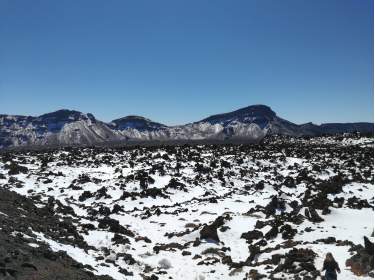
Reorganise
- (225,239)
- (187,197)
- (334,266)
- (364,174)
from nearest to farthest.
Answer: (334,266) < (225,239) < (187,197) < (364,174)

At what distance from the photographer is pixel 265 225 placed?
37.8 m

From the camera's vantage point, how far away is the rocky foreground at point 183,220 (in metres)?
24.4

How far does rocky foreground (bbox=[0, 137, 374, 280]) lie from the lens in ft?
80.0

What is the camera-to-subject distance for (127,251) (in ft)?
107

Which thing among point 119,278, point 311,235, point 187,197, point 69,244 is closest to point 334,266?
point 311,235

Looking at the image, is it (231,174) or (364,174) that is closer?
(364,174)

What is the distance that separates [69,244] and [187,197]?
30.6m

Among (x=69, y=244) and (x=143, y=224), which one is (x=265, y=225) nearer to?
(x=143, y=224)

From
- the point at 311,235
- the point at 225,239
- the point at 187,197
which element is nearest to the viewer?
the point at 311,235

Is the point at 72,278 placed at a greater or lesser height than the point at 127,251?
greater

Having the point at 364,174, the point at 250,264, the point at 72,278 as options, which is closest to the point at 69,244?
the point at 72,278

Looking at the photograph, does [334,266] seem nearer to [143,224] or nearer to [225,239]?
[225,239]

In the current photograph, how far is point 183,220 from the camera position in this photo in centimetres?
4459

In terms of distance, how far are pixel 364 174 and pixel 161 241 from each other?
143 feet
